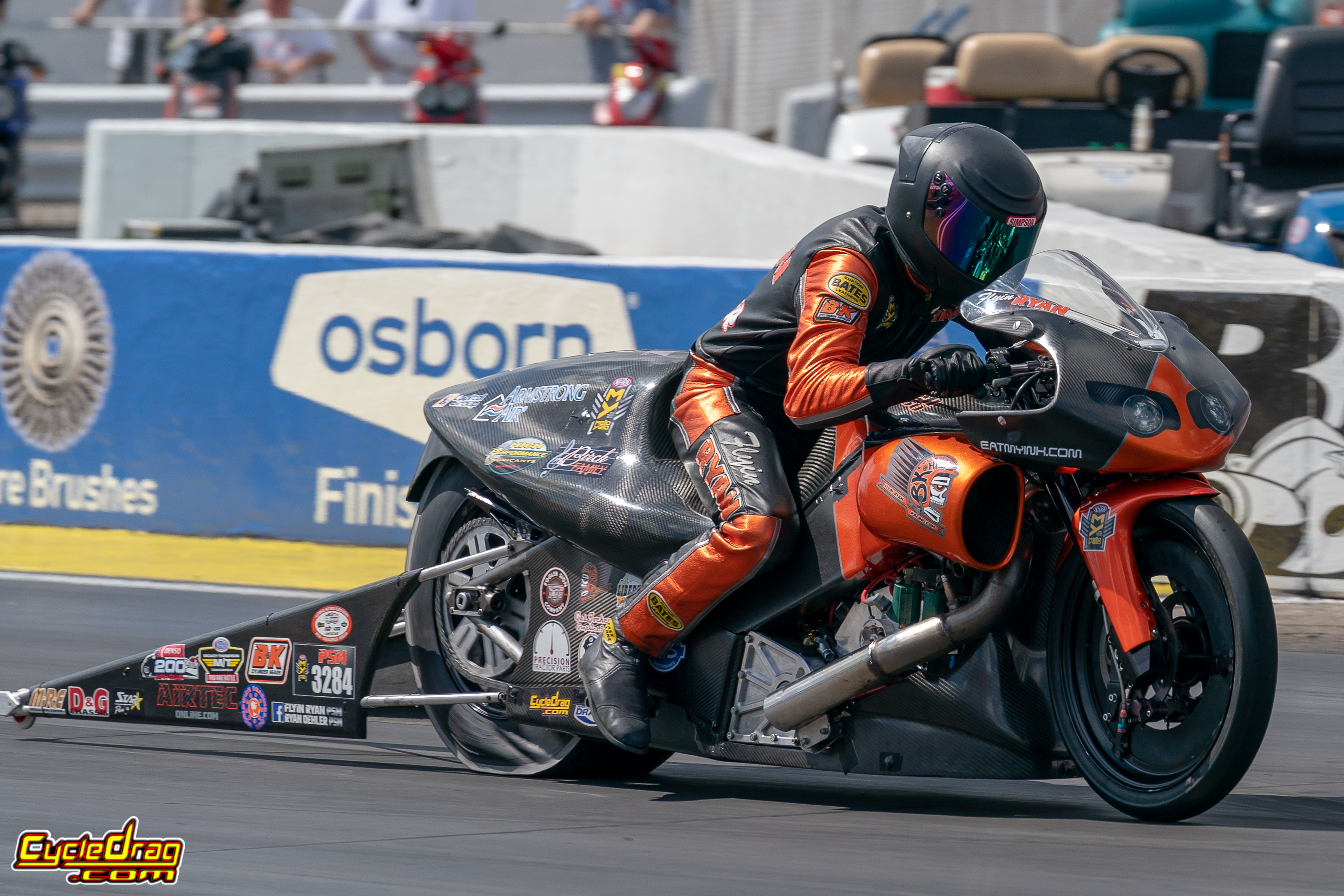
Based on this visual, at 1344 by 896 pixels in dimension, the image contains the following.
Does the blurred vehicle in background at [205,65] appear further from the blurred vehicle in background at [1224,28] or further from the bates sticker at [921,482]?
the bates sticker at [921,482]

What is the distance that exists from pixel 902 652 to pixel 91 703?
2.58 m

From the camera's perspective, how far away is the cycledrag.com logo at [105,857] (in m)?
A: 4.15

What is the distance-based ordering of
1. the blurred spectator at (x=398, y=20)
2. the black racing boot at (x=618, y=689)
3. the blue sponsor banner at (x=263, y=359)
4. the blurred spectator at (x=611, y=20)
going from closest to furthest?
1. the black racing boot at (x=618, y=689)
2. the blue sponsor banner at (x=263, y=359)
3. the blurred spectator at (x=398, y=20)
4. the blurred spectator at (x=611, y=20)

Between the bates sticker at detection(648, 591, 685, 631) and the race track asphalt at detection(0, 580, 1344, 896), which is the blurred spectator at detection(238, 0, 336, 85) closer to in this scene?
the race track asphalt at detection(0, 580, 1344, 896)

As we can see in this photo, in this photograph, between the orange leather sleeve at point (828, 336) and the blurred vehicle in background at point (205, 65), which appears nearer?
the orange leather sleeve at point (828, 336)

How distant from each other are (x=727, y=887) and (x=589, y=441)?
5.61 ft

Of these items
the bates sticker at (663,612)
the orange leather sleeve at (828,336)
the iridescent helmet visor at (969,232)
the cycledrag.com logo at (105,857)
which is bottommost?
the cycledrag.com logo at (105,857)

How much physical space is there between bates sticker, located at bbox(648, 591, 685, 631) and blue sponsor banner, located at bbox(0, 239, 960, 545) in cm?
359

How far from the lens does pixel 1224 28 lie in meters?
15.3

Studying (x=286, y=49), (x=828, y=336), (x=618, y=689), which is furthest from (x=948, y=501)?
(x=286, y=49)

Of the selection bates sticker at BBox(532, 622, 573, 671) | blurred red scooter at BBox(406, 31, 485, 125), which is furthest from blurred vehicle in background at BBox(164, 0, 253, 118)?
bates sticker at BBox(532, 622, 573, 671)

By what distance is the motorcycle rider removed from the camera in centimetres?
455

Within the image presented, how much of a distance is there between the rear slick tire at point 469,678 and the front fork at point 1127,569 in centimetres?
159

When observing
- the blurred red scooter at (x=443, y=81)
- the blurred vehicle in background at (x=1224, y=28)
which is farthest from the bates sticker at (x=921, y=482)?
the blurred red scooter at (x=443, y=81)
